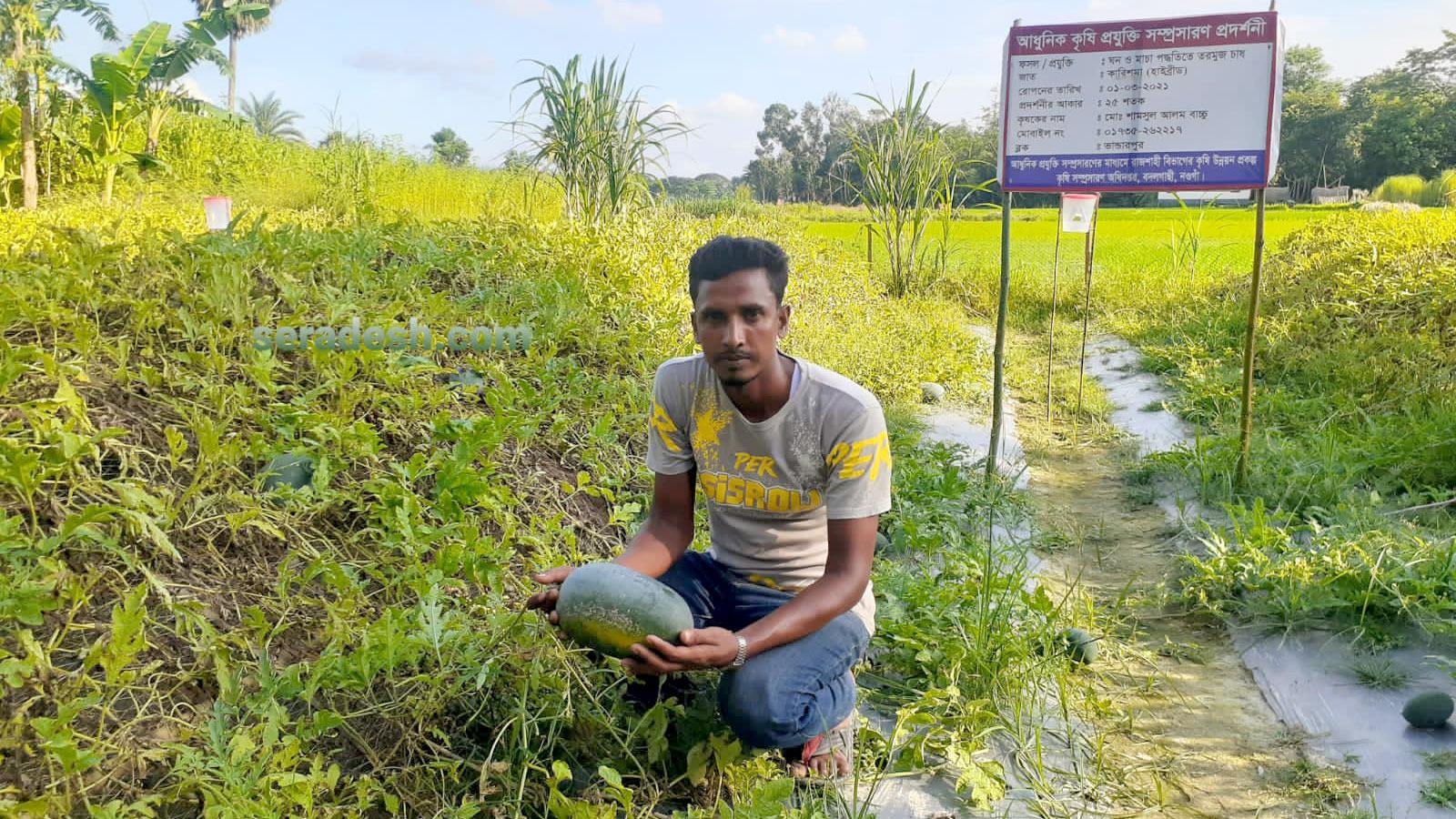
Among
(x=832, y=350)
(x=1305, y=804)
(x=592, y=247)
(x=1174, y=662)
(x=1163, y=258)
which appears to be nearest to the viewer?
(x=1305, y=804)

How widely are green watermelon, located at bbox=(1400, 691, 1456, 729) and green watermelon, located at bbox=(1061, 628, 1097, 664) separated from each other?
833mm

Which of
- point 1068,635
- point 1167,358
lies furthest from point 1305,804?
point 1167,358

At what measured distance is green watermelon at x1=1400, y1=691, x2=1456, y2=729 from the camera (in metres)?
2.70

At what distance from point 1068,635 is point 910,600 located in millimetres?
513

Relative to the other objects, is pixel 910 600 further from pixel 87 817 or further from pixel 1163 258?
pixel 1163 258

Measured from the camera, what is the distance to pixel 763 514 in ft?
8.28

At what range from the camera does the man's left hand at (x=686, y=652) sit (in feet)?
6.76

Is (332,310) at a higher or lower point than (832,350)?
higher

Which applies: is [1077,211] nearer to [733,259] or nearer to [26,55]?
[733,259]

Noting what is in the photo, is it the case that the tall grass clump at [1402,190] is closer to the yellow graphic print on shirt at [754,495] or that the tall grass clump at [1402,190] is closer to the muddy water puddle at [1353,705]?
the muddy water puddle at [1353,705]

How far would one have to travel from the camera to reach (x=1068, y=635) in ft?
10.4

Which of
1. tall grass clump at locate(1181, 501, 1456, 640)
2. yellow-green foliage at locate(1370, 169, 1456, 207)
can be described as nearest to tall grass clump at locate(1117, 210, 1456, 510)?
tall grass clump at locate(1181, 501, 1456, 640)

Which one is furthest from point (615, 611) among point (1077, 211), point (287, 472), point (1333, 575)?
point (1077, 211)

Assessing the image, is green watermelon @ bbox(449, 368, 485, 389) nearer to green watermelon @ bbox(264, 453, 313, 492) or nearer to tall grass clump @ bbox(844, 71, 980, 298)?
green watermelon @ bbox(264, 453, 313, 492)
